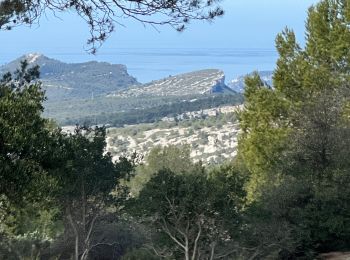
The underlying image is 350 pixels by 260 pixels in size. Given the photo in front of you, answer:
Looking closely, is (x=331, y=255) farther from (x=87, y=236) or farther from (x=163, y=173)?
(x=87, y=236)

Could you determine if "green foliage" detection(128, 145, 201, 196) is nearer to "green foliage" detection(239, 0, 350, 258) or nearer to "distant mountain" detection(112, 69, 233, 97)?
"green foliage" detection(239, 0, 350, 258)

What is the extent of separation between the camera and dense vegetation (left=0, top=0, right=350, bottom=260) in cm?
866

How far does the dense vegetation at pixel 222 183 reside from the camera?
8.66m

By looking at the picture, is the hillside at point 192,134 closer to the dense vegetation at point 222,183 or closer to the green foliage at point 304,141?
the green foliage at point 304,141

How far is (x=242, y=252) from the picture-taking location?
1518 cm

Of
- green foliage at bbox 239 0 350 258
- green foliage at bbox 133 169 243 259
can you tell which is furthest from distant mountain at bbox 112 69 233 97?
green foliage at bbox 133 169 243 259

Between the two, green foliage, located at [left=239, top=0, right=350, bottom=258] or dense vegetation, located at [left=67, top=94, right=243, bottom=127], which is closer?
green foliage, located at [left=239, top=0, right=350, bottom=258]

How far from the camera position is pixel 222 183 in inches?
581

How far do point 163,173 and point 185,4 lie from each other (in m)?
6.53

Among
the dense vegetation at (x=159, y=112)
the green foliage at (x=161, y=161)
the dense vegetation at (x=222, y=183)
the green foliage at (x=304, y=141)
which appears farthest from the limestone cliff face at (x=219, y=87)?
the dense vegetation at (x=222, y=183)

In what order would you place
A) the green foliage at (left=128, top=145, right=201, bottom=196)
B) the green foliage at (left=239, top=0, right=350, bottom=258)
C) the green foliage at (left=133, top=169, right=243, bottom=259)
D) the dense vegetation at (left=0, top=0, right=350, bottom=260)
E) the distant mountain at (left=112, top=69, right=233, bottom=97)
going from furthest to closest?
the distant mountain at (left=112, top=69, right=233, bottom=97)
the green foliage at (left=128, top=145, right=201, bottom=196)
the green foliage at (left=239, top=0, right=350, bottom=258)
the green foliage at (left=133, top=169, right=243, bottom=259)
the dense vegetation at (left=0, top=0, right=350, bottom=260)

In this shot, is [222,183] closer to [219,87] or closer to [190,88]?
[219,87]

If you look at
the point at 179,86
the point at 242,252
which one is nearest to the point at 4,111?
the point at 242,252

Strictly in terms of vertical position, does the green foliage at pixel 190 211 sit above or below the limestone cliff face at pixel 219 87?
below
